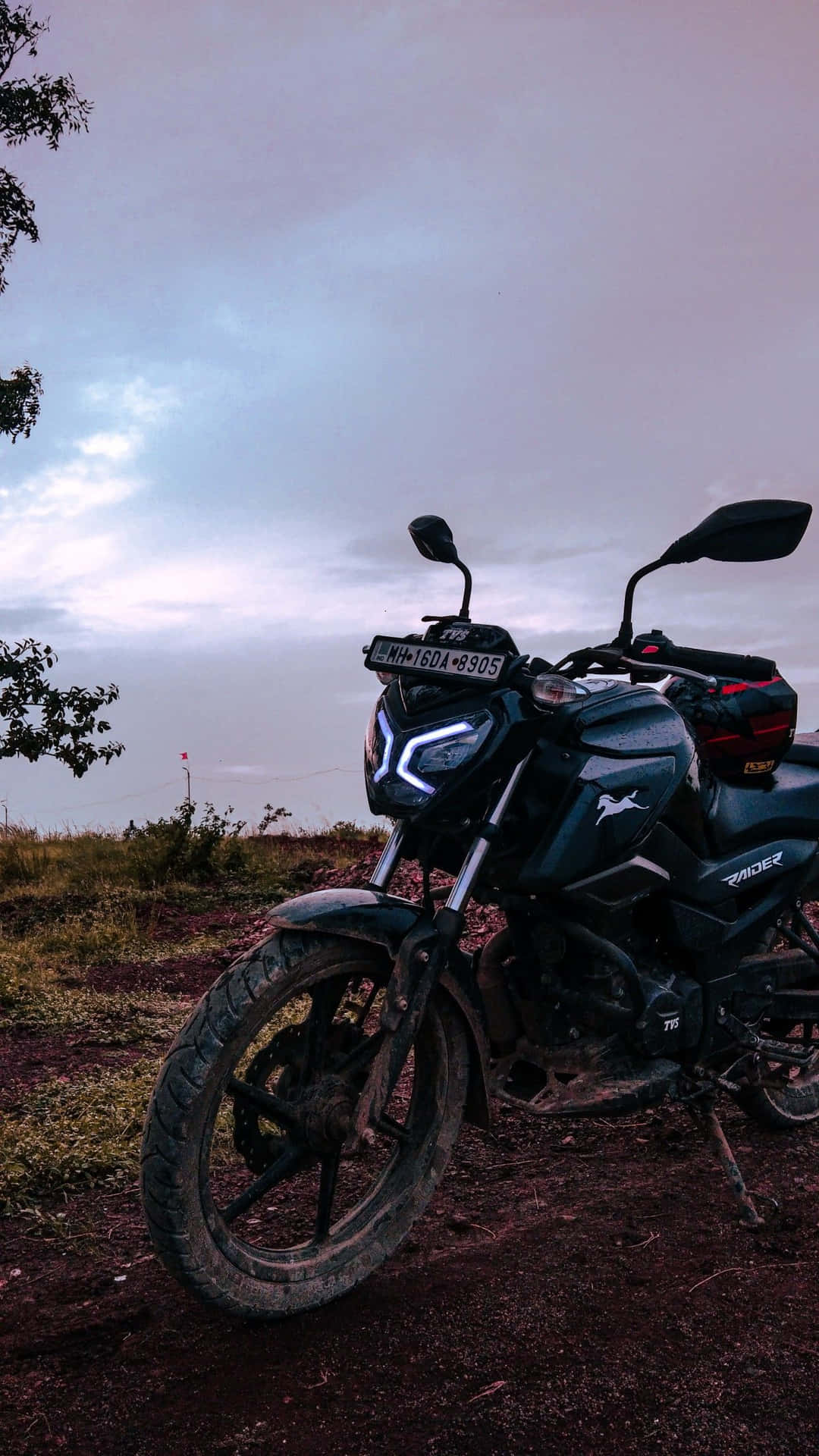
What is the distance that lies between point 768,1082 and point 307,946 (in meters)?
2.10

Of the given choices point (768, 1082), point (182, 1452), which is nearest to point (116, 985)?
point (768, 1082)

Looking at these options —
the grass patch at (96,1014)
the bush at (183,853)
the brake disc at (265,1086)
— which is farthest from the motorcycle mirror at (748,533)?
the bush at (183,853)

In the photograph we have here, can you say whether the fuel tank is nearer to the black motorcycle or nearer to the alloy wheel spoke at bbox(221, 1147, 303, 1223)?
the black motorcycle

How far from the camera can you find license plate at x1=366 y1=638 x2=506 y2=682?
3.16 meters

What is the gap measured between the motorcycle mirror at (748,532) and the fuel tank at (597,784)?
0.52 m

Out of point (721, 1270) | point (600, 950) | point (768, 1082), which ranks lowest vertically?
point (721, 1270)

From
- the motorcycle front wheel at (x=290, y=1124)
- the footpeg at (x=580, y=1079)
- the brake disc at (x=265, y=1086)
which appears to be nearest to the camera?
the motorcycle front wheel at (x=290, y=1124)

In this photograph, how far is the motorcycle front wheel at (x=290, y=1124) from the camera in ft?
9.57

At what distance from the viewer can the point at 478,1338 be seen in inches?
118

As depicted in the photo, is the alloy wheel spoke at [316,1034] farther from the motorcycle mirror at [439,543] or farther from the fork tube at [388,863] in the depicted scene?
the motorcycle mirror at [439,543]

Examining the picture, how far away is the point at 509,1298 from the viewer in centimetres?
320

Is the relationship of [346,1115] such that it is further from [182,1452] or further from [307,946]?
[182,1452]

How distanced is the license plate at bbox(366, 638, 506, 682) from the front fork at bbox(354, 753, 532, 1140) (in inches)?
11.0

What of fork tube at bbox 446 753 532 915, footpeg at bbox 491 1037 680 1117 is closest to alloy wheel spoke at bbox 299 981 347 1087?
fork tube at bbox 446 753 532 915
